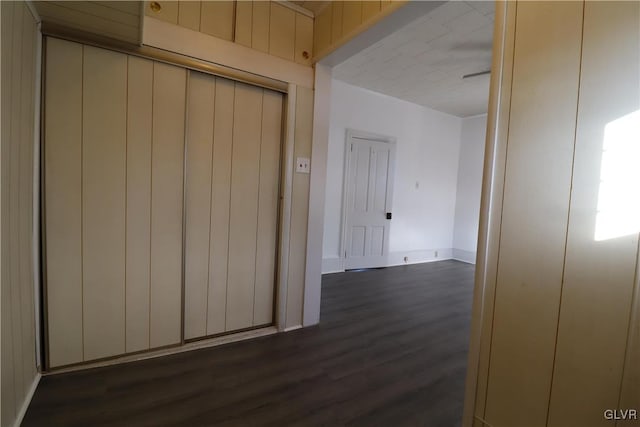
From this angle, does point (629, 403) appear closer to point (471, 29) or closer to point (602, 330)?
point (602, 330)

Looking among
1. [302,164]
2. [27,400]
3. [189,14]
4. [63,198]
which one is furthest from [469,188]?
[27,400]

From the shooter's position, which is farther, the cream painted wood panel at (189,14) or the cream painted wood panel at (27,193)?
the cream painted wood panel at (189,14)

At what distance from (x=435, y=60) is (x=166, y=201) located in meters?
3.36

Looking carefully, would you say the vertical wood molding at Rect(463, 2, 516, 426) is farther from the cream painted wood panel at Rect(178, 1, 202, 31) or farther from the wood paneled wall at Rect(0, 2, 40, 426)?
the wood paneled wall at Rect(0, 2, 40, 426)

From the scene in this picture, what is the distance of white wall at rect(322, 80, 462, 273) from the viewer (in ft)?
15.1

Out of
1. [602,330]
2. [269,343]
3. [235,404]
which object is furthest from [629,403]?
[269,343]

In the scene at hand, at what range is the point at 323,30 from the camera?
8.25ft

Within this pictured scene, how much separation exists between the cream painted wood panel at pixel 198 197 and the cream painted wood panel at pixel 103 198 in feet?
1.38

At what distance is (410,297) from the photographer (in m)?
3.67

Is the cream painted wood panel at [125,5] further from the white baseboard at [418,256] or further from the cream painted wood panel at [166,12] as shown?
the white baseboard at [418,256]

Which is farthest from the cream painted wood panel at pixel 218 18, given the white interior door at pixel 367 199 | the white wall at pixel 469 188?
the white wall at pixel 469 188

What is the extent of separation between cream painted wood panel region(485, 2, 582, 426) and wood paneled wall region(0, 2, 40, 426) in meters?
2.21

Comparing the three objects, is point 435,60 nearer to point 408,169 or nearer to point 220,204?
point 408,169

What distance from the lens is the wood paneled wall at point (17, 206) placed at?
1301 mm
